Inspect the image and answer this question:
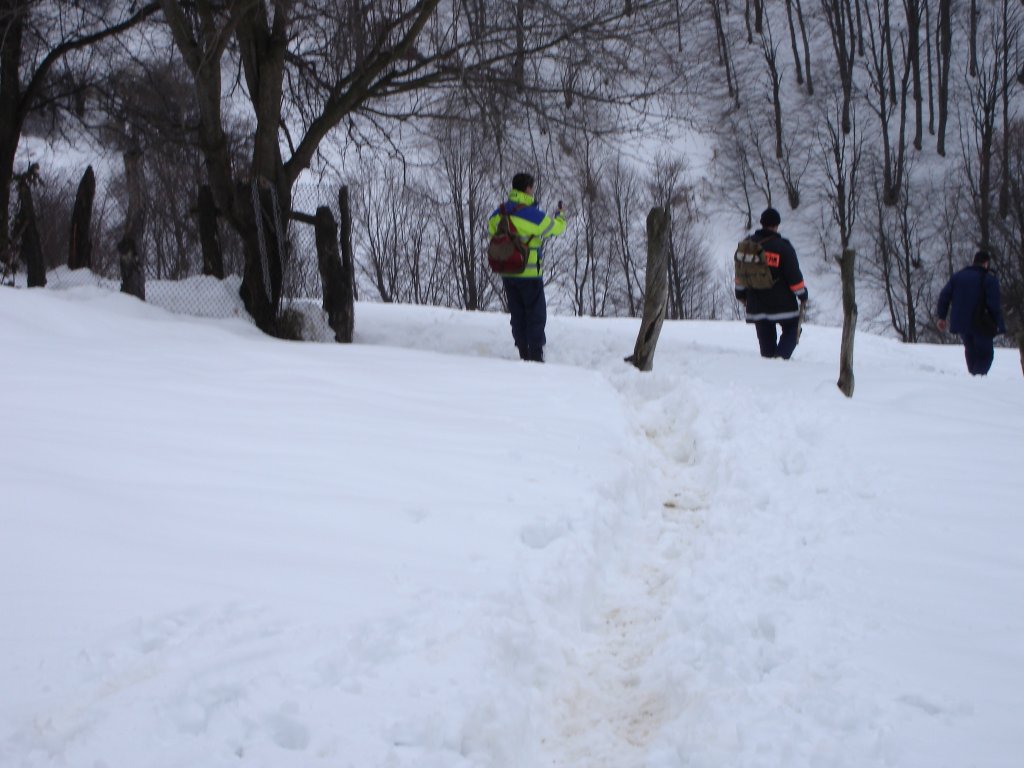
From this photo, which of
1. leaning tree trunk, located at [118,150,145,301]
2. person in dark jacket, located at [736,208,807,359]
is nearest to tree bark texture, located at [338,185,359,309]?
leaning tree trunk, located at [118,150,145,301]

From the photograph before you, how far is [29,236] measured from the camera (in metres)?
10.3

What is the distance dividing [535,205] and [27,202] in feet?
20.2

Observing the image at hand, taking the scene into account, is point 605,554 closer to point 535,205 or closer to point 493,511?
point 493,511

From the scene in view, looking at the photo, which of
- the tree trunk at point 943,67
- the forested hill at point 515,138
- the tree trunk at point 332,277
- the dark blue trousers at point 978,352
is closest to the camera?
the forested hill at point 515,138

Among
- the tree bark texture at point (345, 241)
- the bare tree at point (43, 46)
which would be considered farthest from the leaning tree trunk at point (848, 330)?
the bare tree at point (43, 46)

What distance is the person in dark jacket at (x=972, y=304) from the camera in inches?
398

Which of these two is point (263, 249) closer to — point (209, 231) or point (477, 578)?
point (209, 231)

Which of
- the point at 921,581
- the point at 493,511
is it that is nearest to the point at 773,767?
the point at 921,581

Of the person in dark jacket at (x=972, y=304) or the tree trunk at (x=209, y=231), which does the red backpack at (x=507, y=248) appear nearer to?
the tree trunk at (x=209, y=231)

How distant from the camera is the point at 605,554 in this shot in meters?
4.50

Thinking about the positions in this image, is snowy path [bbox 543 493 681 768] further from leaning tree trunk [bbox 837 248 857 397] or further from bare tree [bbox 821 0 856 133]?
bare tree [bbox 821 0 856 133]

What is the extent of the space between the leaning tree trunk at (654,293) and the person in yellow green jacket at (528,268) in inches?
37.8

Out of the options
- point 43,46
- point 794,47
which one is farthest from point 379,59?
point 794,47

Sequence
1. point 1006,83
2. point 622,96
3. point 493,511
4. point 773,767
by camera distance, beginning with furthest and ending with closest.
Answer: point 1006,83 → point 622,96 → point 493,511 → point 773,767
